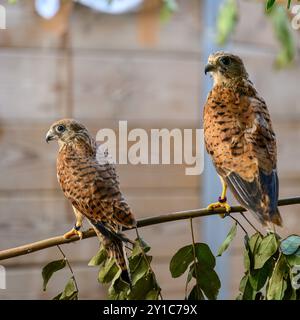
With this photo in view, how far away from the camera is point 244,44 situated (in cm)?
142

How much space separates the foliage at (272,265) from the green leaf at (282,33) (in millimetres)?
406

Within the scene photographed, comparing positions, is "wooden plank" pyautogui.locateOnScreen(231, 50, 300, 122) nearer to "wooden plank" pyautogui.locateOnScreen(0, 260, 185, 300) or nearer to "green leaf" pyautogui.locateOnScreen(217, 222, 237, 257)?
"wooden plank" pyautogui.locateOnScreen(0, 260, 185, 300)

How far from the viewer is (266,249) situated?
28.8 inches

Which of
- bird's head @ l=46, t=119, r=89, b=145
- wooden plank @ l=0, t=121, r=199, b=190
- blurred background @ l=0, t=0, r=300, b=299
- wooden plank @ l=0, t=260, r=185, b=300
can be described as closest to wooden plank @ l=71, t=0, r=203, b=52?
blurred background @ l=0, t=0, r=300, b=299

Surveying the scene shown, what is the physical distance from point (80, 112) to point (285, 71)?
1.46ft

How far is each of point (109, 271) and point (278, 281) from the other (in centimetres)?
18

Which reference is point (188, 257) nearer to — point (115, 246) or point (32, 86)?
point (115, 246)

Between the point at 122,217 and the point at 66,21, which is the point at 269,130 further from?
the point at 66,21

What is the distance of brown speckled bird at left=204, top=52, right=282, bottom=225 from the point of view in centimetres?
71

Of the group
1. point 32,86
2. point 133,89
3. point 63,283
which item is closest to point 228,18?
point 133,89

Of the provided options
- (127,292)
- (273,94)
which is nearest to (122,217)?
(127,292)

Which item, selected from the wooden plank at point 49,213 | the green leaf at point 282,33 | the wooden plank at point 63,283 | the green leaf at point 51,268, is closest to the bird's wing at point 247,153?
the green leaf at point 51,268

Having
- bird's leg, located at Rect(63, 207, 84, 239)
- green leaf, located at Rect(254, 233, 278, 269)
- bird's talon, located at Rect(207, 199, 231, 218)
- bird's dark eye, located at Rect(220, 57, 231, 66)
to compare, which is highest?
bird's dark eye, located at Rect(220, 57, 231, 66)

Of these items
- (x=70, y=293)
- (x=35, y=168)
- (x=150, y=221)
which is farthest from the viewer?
Answer: (x=35, y=168)
